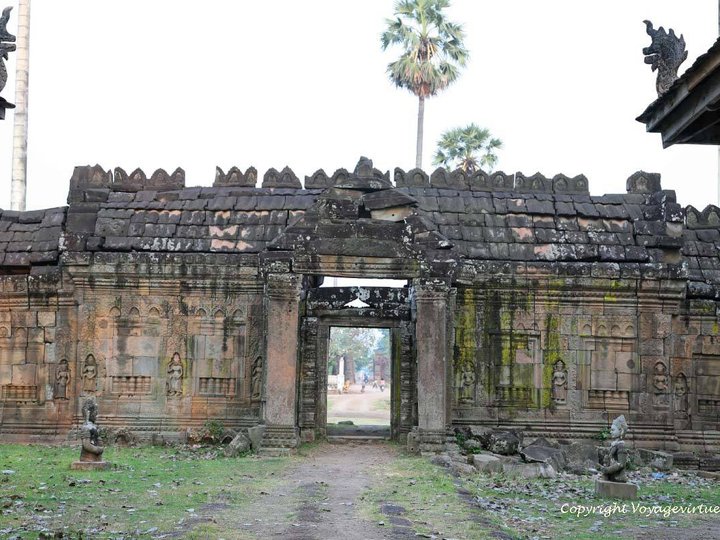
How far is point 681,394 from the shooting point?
55.5ft

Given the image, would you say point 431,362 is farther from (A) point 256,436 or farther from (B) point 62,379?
(B) point 62,379

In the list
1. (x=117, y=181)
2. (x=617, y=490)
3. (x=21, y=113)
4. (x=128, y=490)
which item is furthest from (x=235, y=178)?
(x=21, y=113)

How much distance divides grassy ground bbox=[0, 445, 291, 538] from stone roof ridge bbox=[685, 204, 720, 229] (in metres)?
9.16

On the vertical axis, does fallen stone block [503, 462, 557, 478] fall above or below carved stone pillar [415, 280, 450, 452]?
below

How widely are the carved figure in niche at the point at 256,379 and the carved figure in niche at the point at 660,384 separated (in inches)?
268

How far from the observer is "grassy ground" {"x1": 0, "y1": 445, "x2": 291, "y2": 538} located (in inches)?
344

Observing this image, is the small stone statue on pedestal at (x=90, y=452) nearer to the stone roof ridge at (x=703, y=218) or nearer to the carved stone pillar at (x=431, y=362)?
the carved stone pillar at (x=431, y=362)

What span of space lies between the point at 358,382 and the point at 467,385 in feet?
208

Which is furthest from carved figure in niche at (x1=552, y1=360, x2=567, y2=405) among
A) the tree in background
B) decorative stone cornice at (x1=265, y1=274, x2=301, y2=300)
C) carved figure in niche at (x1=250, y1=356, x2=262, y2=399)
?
the tree in background

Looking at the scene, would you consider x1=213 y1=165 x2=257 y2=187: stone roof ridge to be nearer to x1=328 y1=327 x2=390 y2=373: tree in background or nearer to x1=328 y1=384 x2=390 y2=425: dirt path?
x1=328 y1=384 x2=390 y2=425: dirt path

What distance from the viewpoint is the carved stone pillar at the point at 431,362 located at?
14.6 metres

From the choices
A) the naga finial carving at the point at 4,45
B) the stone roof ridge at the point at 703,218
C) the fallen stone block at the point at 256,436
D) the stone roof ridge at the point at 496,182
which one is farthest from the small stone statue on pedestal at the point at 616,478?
the naga finial carving at the point at 4,45

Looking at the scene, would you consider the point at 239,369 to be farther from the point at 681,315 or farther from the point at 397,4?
the point at 397,4

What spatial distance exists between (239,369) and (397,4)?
23793mm
